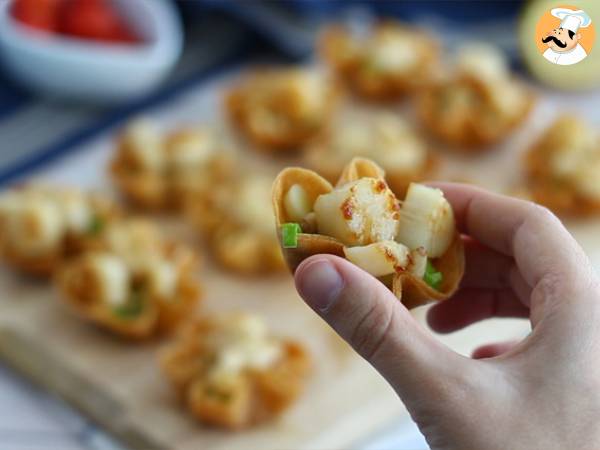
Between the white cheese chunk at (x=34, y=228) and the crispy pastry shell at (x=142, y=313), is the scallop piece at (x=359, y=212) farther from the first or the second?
the white cheese chunk at (x=34, y=228)

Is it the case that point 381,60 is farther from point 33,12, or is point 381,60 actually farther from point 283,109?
point 33,12

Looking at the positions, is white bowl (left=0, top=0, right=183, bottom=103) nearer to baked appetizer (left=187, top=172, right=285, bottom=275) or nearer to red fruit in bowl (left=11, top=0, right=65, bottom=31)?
red fruit in bowl (left=11, top=0, right=65, bottom=31)

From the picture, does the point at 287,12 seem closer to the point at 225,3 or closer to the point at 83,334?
the point at 225,3

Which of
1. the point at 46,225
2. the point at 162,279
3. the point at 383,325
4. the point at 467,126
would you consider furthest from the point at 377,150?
the point at 383,325

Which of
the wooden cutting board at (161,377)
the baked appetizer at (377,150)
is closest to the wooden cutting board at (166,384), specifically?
the wooden cutting board at (161,377)

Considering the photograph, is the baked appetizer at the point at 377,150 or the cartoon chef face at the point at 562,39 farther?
the baked appetizer at the point at 377,150

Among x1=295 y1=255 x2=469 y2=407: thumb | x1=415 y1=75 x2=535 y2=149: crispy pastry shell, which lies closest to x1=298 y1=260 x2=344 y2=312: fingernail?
x1=295 y1=255 x2=469 y2=407: thumb

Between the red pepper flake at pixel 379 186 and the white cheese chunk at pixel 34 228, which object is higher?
the white cheese chunk at pixel 34 228
